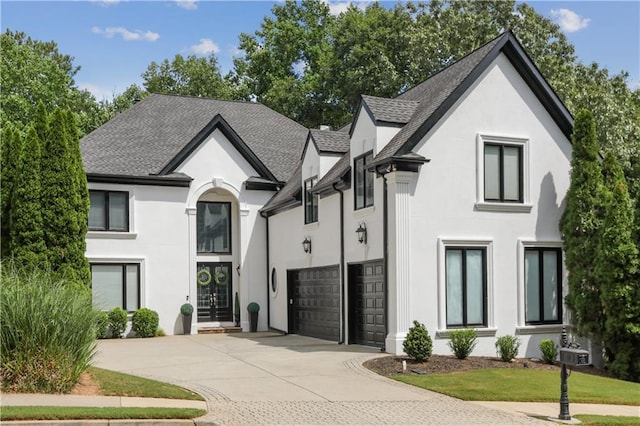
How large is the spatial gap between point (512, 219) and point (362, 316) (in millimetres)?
4821

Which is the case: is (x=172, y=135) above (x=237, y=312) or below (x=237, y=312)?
above

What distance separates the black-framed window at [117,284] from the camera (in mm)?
25203

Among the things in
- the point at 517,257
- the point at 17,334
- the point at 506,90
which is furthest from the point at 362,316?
the point at 17,334

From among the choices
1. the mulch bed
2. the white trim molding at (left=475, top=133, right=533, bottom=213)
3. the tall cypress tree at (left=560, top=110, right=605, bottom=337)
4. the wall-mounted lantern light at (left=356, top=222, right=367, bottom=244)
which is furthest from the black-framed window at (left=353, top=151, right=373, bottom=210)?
the tall cypress tree at (left=560, top=110, right=605, bottom=337)

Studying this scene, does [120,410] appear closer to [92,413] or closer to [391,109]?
[92,413]

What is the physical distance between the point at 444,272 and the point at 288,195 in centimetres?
912

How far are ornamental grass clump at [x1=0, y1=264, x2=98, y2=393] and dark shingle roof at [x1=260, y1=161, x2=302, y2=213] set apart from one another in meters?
12.9

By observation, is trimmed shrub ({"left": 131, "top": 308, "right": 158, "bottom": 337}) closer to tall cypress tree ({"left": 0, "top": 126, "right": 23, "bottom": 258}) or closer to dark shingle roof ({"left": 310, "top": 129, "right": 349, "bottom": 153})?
tall cypress tree ({"left": 0, "top": 126, "right": 23, "bottom": 258})

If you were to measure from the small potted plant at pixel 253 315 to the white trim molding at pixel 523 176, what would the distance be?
11283 millimetres

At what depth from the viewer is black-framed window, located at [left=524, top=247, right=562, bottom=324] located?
63.3 ft

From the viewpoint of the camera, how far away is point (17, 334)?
11.9 meters

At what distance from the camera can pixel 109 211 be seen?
2555 cm

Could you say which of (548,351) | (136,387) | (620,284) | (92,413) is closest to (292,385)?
(136,387)

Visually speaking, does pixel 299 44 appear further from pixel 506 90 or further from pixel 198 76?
pixel 506 90
